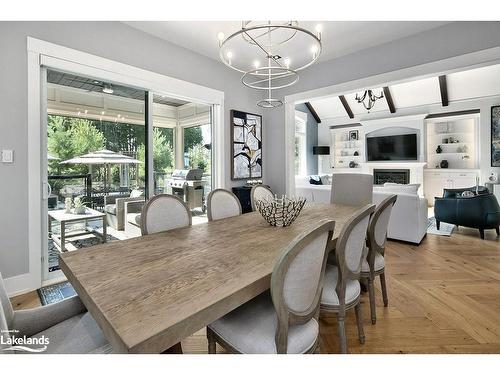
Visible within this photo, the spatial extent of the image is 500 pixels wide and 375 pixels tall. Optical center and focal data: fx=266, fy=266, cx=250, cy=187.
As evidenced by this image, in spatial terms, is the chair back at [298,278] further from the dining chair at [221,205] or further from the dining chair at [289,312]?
the dining chair at [221,205]

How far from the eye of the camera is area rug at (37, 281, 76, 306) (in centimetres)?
234

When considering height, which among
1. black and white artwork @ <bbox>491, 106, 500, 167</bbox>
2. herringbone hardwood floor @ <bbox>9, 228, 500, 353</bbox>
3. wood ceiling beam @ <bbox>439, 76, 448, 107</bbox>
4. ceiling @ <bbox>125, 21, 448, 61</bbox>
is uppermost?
wood ceiling beam @ <bbox>439, 76, 448, 107</bbox>

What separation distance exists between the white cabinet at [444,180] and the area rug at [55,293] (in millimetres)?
8229

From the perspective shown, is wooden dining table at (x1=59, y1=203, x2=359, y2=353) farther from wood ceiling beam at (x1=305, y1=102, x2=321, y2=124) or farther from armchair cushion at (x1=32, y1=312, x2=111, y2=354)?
wood ceiling beam at (x1=305, y1=102, x2=321, y2=124)

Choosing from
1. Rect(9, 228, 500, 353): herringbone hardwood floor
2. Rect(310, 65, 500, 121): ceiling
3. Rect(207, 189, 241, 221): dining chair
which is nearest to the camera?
Rect(9, 228, 500, 353): herringbone hardwood floor

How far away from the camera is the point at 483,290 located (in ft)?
8.18

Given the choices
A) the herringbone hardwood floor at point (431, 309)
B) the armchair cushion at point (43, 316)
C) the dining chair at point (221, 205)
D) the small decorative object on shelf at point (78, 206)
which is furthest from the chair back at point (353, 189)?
the small decorative object on shelf at point (78, 206)

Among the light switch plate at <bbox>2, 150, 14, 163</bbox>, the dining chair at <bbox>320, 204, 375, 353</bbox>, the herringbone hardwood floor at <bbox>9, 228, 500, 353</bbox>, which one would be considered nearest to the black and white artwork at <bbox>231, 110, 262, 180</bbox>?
the herringbone hardwood floor at <bbox>9, 228, 500, 353</bbox>

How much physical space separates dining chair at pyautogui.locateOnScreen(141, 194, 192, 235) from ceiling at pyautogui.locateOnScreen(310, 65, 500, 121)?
15.1 ft

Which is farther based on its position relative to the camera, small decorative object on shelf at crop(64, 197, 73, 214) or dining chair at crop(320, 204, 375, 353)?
small decorative object on shelf at crop(64, 197, 73, 214)

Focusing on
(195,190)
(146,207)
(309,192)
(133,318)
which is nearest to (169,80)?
(195,190)

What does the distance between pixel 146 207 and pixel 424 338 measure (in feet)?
6.94
